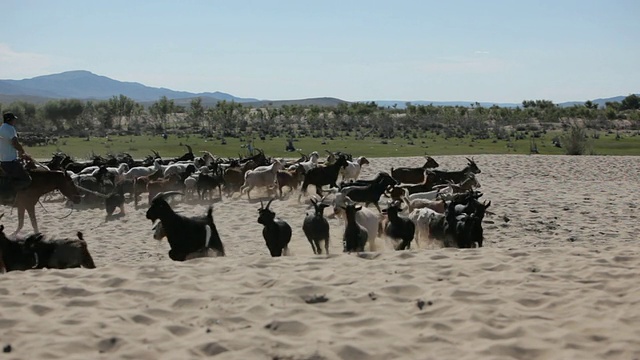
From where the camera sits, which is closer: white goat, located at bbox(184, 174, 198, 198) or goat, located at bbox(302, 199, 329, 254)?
goat, located at bbox(302, 199, 329, 254)

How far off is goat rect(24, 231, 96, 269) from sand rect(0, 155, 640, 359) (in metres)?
0.83

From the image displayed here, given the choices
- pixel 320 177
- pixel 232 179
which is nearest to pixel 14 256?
pixel 320 177

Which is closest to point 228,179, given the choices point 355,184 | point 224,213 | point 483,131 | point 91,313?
point 224,213

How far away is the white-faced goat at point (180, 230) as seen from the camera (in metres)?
8.93

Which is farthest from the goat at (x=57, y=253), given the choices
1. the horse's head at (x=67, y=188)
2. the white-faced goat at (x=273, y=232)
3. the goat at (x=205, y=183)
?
the goat at (x=205, y=183)

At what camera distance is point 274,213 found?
9984 millimetres

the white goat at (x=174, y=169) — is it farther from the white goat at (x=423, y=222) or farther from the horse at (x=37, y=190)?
the white goat at (x=423, y=222)

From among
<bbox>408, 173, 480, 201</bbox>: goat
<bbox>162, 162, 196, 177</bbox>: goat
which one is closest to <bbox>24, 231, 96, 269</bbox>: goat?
<bbox>408, 173, 480, 201</bbox>: goat

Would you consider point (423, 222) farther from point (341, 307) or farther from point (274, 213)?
point (341, 307)

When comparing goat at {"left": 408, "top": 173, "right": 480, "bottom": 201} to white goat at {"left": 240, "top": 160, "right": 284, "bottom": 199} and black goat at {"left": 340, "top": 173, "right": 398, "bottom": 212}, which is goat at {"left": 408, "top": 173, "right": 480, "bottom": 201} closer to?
black goat at {"left": 340, "top": 173, "right": 398, "bottom": 212}

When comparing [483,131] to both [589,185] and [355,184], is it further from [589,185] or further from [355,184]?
[355,184]

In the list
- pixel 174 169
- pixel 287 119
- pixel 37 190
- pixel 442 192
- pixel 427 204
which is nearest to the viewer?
pixel 427 204

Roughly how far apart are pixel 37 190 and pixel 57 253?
6477mm

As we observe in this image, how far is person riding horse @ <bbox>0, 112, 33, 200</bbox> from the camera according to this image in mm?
12227
